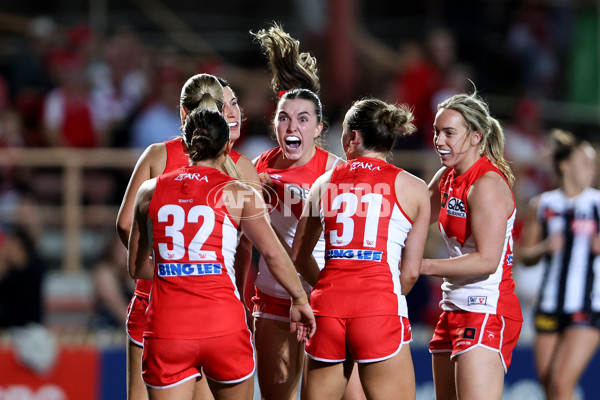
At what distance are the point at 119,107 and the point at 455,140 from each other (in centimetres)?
608

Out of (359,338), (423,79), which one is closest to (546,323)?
(359,338)

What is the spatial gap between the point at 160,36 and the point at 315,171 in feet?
29.8

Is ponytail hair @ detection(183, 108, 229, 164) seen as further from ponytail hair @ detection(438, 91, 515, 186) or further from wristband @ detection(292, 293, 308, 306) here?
ponytail hair @ detection(438, 91, 515, 186)

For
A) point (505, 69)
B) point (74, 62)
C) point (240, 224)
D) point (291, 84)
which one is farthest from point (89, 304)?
point (505, 69)

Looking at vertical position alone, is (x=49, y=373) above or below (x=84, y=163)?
below

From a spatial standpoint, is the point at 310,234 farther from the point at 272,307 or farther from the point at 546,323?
the point at 546,323

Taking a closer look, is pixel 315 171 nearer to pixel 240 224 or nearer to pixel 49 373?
pixel 240 224

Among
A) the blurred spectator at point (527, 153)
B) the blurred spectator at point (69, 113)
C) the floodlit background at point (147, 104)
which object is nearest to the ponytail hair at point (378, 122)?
the floodlit background at point (147, 104)

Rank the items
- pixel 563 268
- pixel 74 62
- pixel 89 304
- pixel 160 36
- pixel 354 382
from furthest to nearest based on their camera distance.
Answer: pixel 160 36, pixel 74 62, pixel 89 304, pixel 563 268, pixel 354 382

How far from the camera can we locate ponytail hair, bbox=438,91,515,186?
473cm

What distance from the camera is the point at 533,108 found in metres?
11.5

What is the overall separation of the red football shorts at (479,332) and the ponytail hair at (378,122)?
1007mm

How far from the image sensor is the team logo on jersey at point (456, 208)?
468 centimetres

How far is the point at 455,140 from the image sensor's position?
472cm
